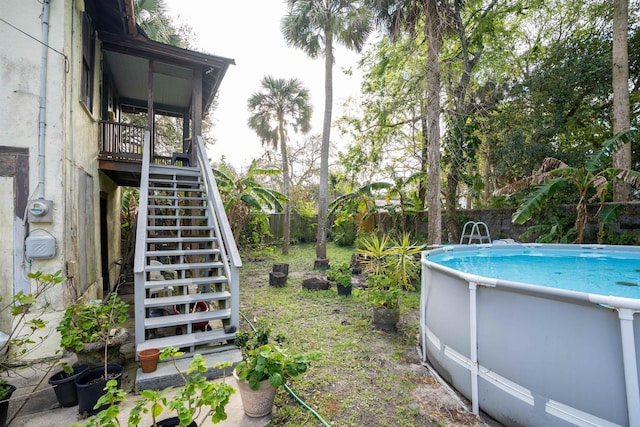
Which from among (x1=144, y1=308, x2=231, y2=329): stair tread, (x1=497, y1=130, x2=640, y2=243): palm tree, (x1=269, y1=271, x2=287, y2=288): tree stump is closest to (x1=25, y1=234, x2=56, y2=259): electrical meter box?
(x1=144, y1=308, x2=231, y2=329): stair tread

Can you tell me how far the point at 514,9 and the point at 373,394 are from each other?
45.2ft

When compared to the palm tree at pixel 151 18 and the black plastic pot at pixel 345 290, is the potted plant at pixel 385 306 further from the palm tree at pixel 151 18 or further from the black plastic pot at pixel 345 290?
the palm tree at pixel 151 18

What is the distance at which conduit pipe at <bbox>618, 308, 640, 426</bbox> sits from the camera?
80.3 inches

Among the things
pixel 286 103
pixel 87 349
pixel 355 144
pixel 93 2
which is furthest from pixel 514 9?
pixel 87 349

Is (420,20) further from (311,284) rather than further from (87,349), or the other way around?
(87,349)

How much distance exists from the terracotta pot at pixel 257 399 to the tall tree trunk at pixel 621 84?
10.2m

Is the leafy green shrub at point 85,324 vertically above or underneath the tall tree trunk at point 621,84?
underneath

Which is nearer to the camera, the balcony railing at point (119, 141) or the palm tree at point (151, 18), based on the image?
the balcony railing at point (119, 141)

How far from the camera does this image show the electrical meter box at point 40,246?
A: 426 centimetres

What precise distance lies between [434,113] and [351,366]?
22.0 feet

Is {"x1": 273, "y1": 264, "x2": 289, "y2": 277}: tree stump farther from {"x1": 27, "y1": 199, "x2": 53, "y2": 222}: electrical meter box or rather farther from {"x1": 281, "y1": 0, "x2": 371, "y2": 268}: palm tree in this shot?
{"x1": 27, "y1": 199, "x2": 53, "y2": 222}: electrical meter box

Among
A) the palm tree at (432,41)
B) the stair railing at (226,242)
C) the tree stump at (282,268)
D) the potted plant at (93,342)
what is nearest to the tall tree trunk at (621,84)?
the palm tree at (432,41)

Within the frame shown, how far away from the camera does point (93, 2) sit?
18.9ft

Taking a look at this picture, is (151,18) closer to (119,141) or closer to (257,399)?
(119,141)
